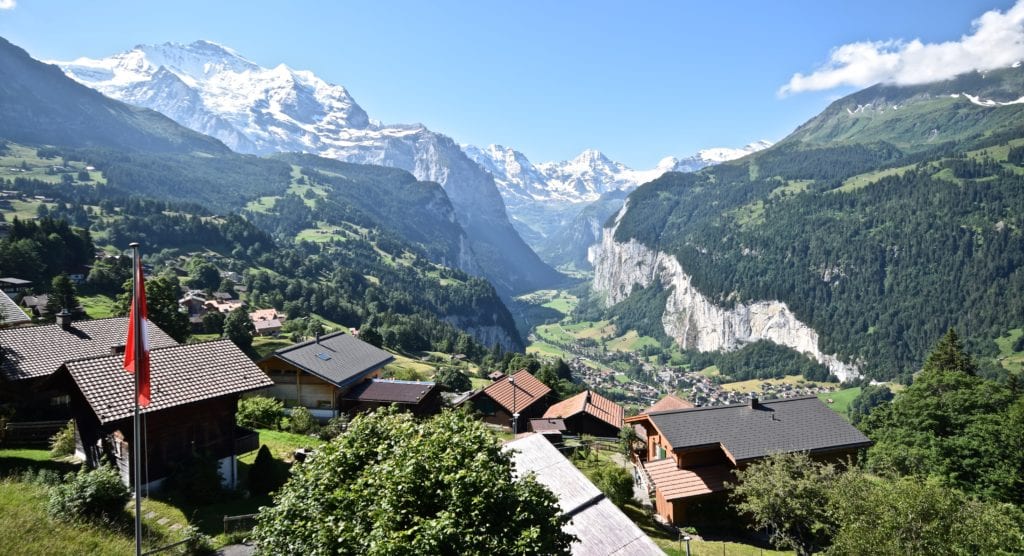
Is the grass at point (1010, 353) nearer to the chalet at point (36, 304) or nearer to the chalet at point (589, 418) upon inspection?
the chalet at point (589, 418)

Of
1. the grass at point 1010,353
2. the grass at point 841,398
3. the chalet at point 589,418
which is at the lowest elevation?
the grass at point 841,398

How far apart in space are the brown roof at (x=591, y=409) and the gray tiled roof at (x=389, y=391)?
52.7 feet

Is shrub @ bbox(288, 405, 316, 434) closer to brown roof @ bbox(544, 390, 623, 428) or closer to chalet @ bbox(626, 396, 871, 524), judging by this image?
chalet @ bbox(626, 396, 871, 524)

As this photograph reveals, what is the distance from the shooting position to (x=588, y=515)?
74.0ft

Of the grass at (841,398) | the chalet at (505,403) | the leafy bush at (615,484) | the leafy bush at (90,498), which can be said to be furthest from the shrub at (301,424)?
the grass at (841,398)

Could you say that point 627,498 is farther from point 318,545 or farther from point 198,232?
point 198,232

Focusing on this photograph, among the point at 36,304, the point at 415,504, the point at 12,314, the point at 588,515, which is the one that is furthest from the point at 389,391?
the point at 36,304

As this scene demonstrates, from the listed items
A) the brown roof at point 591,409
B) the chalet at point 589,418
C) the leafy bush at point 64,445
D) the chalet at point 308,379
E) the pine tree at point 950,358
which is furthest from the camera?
the pine tree at point 950,358

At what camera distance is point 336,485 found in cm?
1448

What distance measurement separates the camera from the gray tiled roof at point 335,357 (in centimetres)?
4859

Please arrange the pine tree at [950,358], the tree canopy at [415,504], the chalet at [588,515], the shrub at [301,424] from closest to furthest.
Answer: the tree canopy at [415,504]
the chalet at [588,515]
the shrub at [301,424]
the pine tree at [950,358]

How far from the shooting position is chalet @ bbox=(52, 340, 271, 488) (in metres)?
23.2

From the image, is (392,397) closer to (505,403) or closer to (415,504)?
(505,403)

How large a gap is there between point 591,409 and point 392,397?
21597 mm
